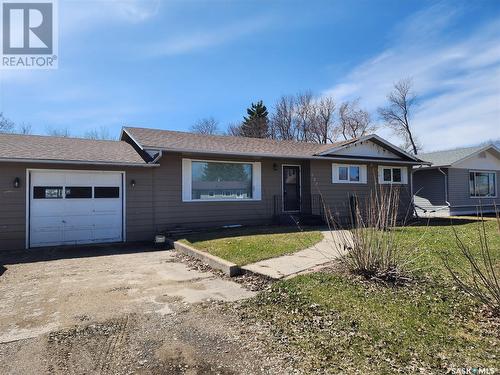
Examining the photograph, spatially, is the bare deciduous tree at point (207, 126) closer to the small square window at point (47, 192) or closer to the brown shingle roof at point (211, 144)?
the brown shingle roof at point (211, 144)

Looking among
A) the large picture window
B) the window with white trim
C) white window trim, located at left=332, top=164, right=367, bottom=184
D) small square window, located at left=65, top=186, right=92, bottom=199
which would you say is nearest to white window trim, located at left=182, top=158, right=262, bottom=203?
the large picture window

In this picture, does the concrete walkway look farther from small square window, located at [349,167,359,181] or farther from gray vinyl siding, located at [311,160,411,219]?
small square window, located at [349,167,359,181]

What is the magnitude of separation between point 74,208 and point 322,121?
109 ft

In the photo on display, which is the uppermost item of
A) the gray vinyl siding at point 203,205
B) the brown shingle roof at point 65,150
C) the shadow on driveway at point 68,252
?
the brown shingle roof at point 65,150

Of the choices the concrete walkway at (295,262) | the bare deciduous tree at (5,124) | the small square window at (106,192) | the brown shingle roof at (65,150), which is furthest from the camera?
the bare deciduous tree at (5,124)

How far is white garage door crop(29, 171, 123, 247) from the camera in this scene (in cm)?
930

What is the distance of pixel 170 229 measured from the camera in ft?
35.3

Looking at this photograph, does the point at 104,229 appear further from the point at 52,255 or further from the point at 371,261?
the point at 371,261

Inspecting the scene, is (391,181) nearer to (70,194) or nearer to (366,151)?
(366,151)

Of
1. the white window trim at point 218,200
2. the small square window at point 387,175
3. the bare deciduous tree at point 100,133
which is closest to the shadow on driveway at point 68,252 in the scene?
the white window trim at point 218,200

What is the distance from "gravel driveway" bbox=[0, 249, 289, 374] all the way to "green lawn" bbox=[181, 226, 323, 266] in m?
1.04

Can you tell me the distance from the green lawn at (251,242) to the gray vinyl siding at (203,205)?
0.88 m

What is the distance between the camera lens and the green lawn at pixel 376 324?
2885 mm

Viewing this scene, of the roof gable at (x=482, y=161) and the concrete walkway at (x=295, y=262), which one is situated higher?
the roof gable at (x=482, y=161)
